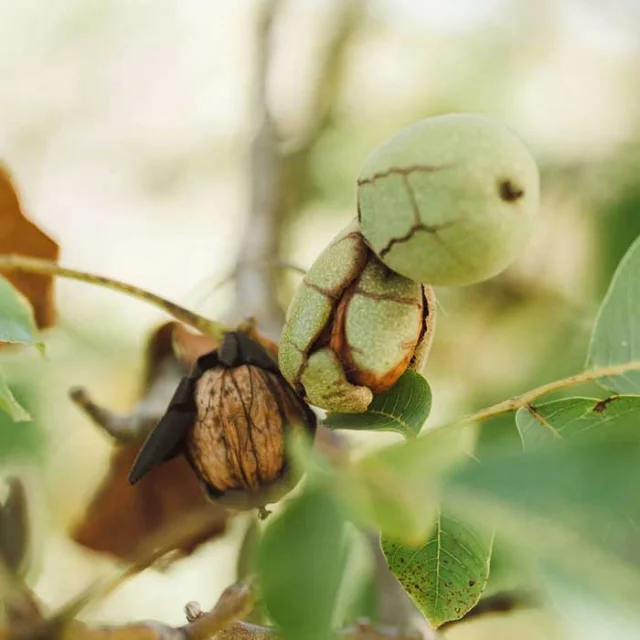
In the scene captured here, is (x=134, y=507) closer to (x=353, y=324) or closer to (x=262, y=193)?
(x=353, y=324)

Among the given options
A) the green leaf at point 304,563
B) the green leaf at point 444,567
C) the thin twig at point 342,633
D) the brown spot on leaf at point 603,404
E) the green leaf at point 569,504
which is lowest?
the thin twig at point 342,633

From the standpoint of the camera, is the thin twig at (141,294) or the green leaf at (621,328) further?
the thin twig at (141,294)

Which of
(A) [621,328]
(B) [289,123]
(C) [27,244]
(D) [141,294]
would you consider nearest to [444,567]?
(A) [621,328]

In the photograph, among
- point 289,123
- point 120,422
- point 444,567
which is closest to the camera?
point 444,567

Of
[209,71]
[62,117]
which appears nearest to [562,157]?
[209,71]

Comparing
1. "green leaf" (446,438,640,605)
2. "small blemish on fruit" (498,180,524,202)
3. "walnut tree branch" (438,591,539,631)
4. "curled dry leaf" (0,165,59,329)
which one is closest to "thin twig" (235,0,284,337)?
"curled dry leaf" (0,165,59,329)

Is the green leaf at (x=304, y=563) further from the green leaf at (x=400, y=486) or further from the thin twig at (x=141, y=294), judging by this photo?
the thin twig at (x=141, y=294)

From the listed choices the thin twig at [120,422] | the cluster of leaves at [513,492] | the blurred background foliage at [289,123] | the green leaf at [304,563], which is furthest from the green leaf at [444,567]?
the blurred background foliage at [289,123]

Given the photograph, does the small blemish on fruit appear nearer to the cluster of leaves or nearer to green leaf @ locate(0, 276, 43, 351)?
the cluster of leaves
